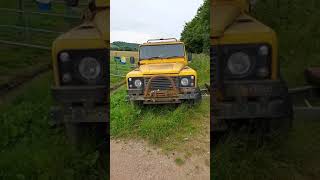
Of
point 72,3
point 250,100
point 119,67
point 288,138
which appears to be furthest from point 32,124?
point 288,138

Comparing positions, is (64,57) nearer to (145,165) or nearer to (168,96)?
(168,96)

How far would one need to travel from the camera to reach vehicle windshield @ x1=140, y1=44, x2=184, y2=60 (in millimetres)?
2192

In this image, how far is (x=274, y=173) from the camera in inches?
112

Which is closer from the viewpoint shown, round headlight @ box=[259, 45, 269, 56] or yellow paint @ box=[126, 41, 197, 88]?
yellow paint @ box=[126, 41, 197, 88]

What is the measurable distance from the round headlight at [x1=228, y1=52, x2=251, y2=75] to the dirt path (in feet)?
1.97

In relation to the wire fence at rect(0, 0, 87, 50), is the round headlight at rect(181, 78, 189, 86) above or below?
below

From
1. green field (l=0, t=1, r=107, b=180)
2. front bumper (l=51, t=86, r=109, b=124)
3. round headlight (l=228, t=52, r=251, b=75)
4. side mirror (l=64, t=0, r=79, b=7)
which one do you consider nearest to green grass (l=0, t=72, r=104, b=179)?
green field (l=0, t=1, r=107, b=180)

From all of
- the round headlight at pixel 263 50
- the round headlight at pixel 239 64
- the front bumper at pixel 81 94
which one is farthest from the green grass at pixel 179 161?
the round headlight at pixel 263 50

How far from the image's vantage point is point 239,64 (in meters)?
2.50

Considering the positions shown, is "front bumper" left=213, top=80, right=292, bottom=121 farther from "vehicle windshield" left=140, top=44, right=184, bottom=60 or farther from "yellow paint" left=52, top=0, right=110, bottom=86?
"yellow paint" left=52, top=0, right=110, bottom=86

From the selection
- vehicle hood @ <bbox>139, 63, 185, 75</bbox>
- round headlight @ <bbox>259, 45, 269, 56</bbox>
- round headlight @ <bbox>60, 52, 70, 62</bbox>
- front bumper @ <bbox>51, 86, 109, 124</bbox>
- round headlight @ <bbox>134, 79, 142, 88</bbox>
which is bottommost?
front bumper @ <bbox>51, 86, 109, 124</bbox>

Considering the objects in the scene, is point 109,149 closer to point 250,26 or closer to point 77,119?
point 77,119

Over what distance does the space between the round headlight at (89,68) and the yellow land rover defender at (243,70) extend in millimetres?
703

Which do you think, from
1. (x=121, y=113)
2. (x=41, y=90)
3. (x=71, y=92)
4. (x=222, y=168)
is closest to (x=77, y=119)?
(x=71, y=92)
